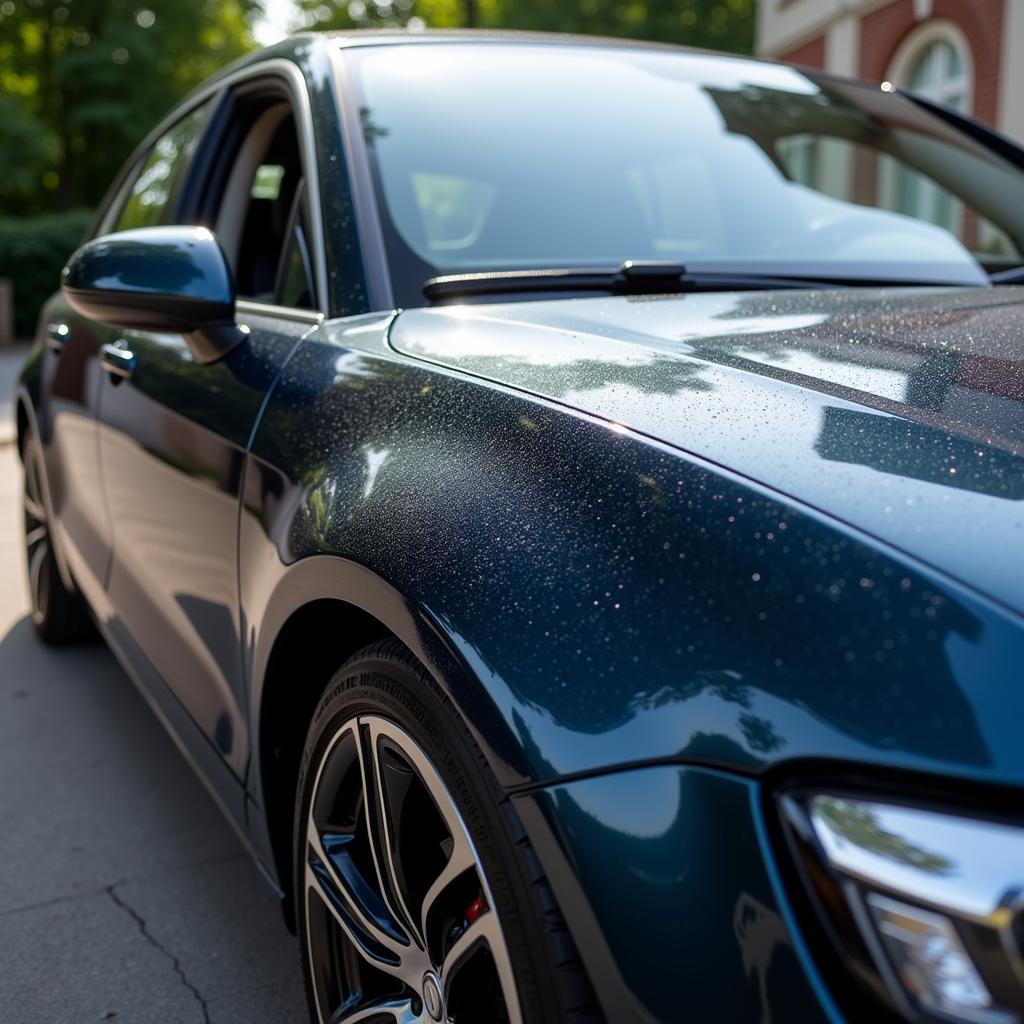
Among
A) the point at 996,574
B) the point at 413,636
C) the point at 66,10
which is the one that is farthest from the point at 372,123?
the point at 66,10

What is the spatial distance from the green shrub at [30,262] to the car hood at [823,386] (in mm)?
20362

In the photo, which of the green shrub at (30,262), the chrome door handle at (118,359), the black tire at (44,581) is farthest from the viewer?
the green shrub at (30,262)

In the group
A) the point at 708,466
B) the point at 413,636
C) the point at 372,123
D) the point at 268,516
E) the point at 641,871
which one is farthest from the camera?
the point at 372,123

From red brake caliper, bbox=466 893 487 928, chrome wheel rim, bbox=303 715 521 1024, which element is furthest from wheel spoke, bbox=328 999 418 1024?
red brake caliper, bbox=466 893 487 928

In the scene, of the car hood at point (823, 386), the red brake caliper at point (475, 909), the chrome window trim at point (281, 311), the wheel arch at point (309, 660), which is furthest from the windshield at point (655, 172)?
the red brake caliper at point (475, 909)

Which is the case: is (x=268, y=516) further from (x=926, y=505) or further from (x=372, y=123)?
(x=926, y=505)

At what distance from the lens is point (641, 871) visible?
1068mm

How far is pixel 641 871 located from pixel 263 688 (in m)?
0.91

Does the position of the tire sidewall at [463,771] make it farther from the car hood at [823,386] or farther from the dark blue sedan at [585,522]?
the car hood at [823,386]

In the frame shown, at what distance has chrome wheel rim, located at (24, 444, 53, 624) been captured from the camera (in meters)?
4.11

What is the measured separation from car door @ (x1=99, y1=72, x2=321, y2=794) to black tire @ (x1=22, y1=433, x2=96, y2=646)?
113 centimetres

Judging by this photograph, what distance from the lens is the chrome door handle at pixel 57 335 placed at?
357cm

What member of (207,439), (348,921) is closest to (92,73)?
(207,439)

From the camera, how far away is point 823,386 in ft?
4.71
